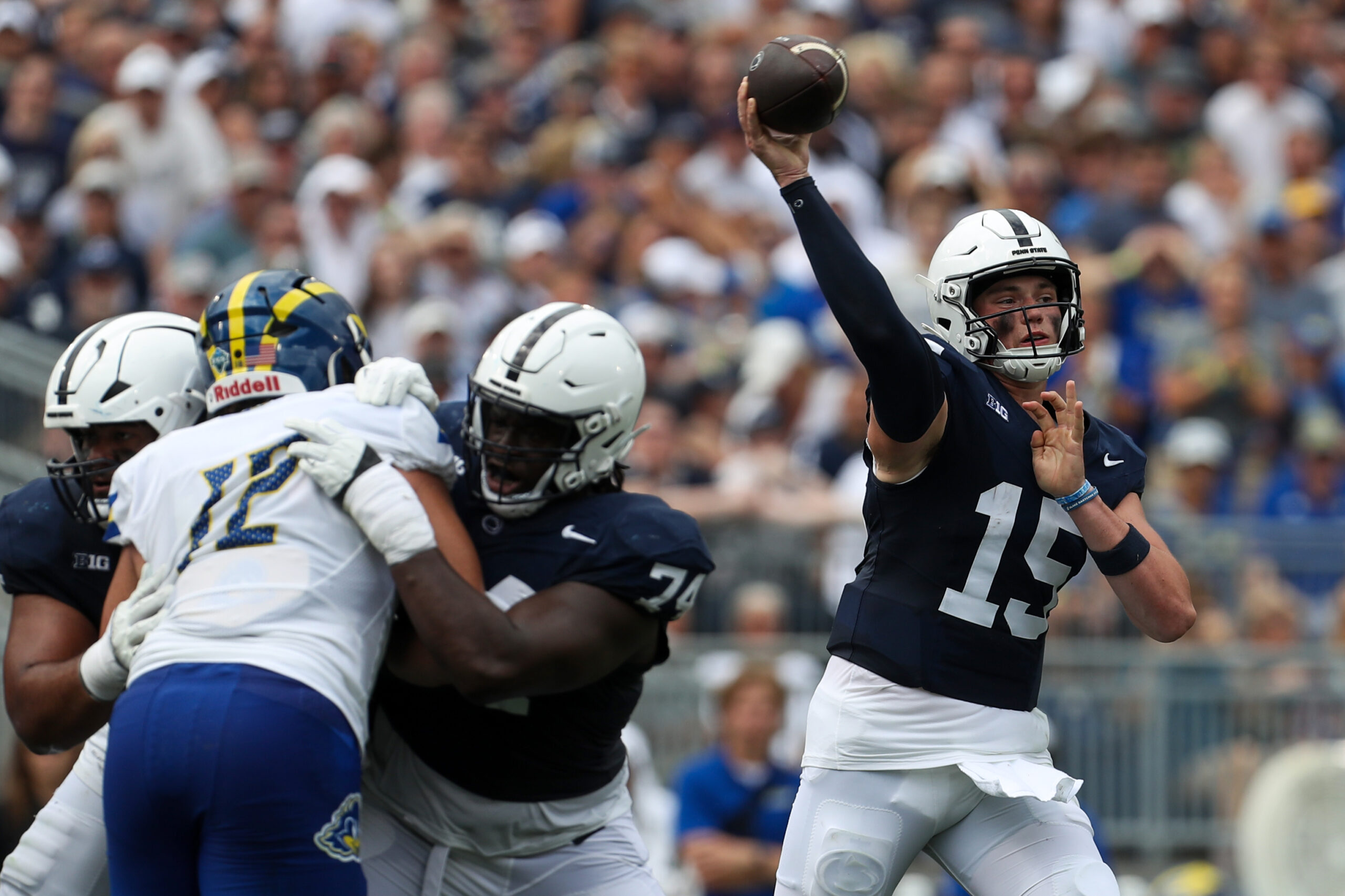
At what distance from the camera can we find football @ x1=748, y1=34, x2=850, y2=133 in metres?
4.16

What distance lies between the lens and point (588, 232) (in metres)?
11.0

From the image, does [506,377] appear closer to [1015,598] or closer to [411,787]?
[411,787]

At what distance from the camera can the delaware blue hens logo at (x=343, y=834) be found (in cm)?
386

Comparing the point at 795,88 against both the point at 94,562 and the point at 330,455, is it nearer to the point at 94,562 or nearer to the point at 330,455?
the point at 330,455

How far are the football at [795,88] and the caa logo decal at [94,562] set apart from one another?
2.04 meters

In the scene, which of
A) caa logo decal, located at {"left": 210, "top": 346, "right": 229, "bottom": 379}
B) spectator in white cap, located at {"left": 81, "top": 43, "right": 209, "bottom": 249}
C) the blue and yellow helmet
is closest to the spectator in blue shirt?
the blue and yellow helmet

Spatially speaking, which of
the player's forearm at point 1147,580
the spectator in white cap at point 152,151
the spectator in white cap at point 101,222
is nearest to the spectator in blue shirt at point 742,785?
the player's forearm at point 1147,580

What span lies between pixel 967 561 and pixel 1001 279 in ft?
2.39

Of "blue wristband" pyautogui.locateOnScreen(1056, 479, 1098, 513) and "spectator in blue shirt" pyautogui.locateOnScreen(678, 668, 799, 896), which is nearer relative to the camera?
"blue wristband" pyautogui.locateOnScreen(1056, 479, 1098, 513)

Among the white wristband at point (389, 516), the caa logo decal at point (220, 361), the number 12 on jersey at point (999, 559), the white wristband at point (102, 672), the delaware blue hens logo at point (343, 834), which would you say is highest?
the caa logo decal at point (220, 361)

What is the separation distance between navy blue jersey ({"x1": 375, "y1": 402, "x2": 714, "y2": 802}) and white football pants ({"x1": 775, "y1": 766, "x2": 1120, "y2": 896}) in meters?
0.56

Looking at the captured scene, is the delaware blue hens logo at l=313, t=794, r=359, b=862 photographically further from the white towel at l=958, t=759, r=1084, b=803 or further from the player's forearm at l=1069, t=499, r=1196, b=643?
the player's forearm at l=1069, t=499, r=1196, b=643

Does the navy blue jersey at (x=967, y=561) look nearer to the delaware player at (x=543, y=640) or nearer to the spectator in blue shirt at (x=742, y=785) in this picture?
the delaware player at (x=543, y=640)

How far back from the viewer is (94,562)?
4.70m
